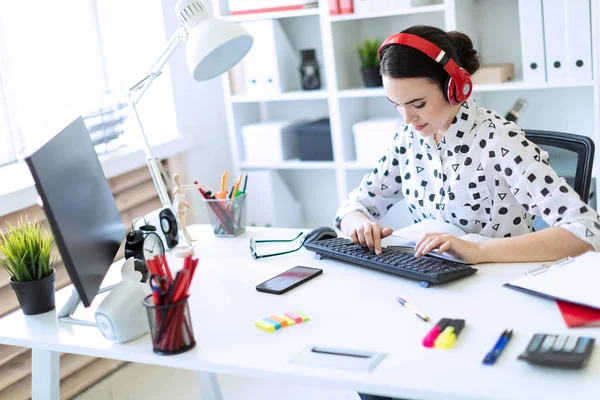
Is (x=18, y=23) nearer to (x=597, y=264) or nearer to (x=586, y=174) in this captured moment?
(x=586, y=174)

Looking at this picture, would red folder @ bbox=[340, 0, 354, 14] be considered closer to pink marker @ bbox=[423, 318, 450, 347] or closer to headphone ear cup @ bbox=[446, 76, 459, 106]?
headphone ear cup @ bbox=[446, 76, 459, 106]

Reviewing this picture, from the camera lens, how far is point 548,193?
5.36 ft

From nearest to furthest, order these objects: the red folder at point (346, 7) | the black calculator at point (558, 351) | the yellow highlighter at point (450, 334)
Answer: the black calculator at point (558, 351) < the yellow highlighter at point (450, 334) < the red folder at point (346, 7)

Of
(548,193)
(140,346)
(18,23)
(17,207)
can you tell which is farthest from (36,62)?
(548,193)

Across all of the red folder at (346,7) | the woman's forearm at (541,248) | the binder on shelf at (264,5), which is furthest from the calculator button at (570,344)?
the binder on shelf at (264,5)

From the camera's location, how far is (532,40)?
267 cm

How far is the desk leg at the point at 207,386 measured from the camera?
1.98 meters

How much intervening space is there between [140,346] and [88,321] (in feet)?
0.65

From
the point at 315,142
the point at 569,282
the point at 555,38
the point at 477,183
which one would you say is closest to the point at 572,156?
the point at 477,183

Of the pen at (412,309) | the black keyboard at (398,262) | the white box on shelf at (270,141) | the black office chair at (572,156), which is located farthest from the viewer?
the white box on shelf at (270,141)

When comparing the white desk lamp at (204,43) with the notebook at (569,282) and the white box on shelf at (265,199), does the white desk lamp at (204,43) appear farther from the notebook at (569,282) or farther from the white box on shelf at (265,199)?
the white box on shelf at (265,199)

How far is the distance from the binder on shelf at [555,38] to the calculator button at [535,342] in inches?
67.5

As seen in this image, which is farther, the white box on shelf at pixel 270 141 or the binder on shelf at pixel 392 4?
the white box on shelf at pixel 270 141

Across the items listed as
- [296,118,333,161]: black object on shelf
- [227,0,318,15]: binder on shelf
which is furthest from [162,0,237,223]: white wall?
[296,118,333,161]: black object on shelf
